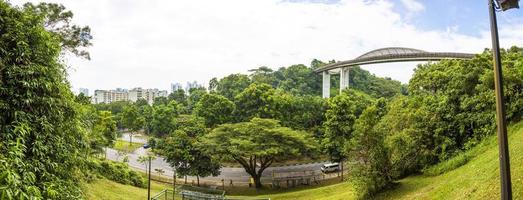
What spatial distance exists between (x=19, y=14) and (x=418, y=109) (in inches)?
699

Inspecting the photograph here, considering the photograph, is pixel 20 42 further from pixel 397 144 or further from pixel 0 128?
pixel 397 144

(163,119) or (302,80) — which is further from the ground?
(302,80)

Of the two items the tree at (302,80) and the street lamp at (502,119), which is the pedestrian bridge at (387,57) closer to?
the tree at (302,80)

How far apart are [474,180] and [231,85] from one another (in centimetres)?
4692

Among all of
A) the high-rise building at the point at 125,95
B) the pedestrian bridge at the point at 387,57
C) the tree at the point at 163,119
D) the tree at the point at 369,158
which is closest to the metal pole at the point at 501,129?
the tree at the point at 369,158

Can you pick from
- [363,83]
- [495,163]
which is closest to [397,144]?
[495,163]

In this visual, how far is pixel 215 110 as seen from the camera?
39.9 m

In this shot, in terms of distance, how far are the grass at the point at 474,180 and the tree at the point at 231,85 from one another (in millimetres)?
40303

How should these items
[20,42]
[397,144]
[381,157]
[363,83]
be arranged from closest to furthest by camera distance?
[20,42]
[381,157]
[397,144]
[363,83]

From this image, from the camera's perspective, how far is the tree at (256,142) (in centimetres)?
2622

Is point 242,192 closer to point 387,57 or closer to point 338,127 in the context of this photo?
point 338,127

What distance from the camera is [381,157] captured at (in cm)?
1536

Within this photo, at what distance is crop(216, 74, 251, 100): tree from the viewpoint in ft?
183

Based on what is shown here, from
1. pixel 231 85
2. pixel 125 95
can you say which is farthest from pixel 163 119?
pixel 125 95
